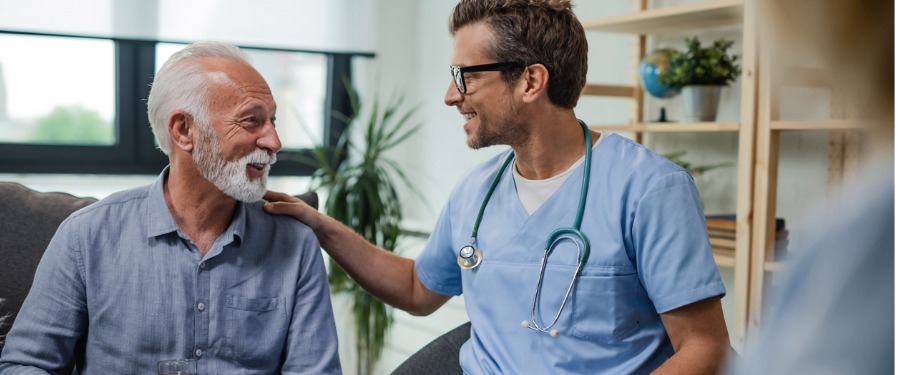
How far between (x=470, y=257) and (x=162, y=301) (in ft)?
1.93

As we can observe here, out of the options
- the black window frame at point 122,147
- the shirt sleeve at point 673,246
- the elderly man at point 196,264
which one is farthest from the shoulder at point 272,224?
the black window frame at point 122,147

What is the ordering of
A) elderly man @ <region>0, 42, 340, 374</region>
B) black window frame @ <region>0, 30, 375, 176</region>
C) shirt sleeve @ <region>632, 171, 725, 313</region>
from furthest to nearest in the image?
black window frame @ <region>0, 30, 375, 176</region> → elderly man @ <region>0, 42, 340, 374</region> → shirt sleeve @ <region>632, 171, 725, 313</region>

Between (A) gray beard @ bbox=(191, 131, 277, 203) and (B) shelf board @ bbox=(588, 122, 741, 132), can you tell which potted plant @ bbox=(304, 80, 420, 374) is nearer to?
(B) shelf board @ bbox=(588, 122, 741, 132)

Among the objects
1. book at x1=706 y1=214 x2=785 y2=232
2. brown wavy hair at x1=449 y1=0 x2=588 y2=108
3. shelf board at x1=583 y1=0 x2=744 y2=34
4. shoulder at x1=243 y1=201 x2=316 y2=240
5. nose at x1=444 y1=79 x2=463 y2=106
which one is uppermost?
shelf board at x1=583 y1=0 x2=744 y2=34

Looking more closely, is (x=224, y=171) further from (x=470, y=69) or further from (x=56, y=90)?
(x=56, y=90)

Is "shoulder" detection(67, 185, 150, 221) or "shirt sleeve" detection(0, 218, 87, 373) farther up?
"shoulder" detection(67, 185, 150, 221)

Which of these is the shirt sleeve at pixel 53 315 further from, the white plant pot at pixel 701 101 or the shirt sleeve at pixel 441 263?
the white plant pot at pixel 701 101

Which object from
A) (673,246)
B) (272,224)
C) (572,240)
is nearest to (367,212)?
(272,224)

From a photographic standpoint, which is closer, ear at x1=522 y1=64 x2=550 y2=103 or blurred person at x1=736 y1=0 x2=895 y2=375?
blurred person at x1=736 y1=0 x2=895 y2=375

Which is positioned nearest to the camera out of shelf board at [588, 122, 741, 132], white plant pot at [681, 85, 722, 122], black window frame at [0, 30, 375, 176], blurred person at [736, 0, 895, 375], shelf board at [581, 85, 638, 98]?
blurred person at [736, 0, 895, 375]

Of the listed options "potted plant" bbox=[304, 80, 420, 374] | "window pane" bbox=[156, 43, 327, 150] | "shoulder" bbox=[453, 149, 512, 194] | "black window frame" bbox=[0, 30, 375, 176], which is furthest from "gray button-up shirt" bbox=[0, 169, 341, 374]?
"window pane" bbox=[156, 43, 327, 150]

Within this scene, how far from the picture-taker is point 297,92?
432cm

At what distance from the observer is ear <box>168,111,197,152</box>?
164cm

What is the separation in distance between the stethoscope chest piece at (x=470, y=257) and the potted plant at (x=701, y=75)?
1251 mm
